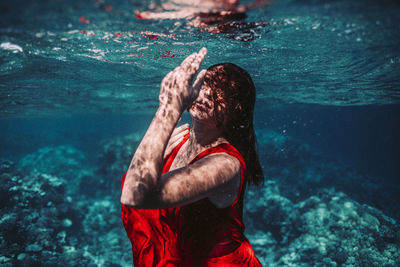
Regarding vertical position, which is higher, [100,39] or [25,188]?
[100,39]

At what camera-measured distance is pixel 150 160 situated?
1.50 m

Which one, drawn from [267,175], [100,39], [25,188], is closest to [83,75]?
[100,39]

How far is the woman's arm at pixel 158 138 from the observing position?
146 centimetres

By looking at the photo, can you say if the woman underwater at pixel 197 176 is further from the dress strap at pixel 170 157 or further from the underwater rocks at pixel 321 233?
the underwater rocks at pixel 321 233

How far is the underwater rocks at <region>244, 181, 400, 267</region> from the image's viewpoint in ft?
27.5

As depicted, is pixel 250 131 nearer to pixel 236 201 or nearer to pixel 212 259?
pixel 236 201

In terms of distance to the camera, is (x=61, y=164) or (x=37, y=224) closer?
(x=37, y=224)

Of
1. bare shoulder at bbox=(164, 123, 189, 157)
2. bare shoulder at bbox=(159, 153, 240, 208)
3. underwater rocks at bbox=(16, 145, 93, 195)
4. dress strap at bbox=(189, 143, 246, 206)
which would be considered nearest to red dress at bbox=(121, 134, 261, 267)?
dress strap at bbox=(189, 143, 246, 206)

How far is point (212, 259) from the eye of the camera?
2287 millimetres

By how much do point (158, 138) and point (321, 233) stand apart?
11.1m

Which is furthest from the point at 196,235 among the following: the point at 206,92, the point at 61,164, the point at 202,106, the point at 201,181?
the point at 61,164

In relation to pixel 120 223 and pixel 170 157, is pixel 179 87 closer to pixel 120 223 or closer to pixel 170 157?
pixel 170 157

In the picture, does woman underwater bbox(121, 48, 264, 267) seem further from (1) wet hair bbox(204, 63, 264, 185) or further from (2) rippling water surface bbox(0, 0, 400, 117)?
(2) rippling water surface bbox(0, 0, 400, 117)

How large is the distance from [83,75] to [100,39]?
6249 mm
